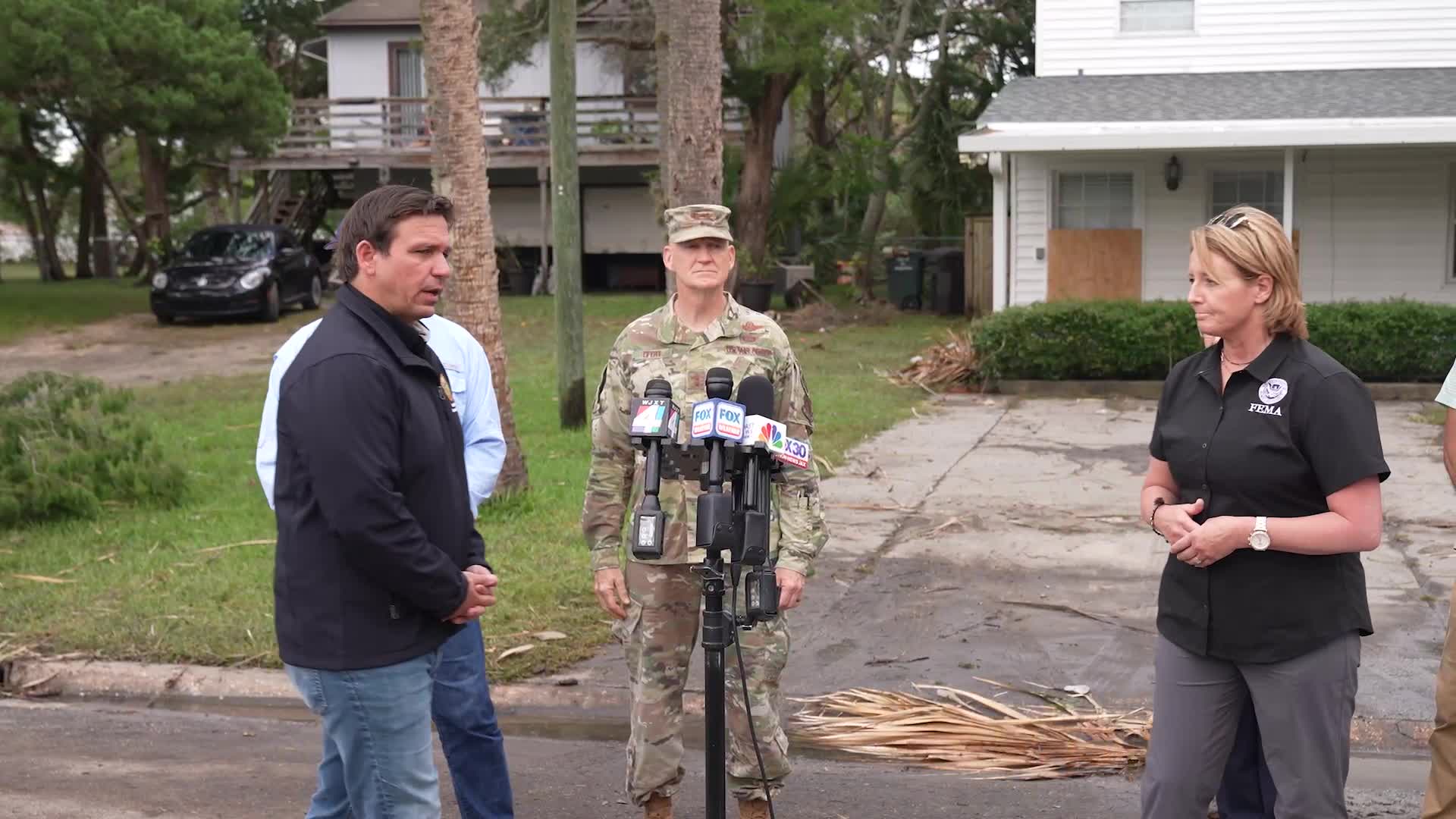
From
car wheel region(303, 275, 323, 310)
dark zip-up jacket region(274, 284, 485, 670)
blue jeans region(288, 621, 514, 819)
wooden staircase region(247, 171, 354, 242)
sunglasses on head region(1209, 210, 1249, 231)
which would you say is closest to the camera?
dark zip-up jacket region(274, 284, 485, 670)

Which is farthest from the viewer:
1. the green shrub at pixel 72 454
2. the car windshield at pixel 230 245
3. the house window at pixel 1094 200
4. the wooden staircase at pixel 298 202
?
the wooden staircase at pixel 298 202

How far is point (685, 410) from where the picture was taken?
4.42 metres

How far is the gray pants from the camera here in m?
3.59

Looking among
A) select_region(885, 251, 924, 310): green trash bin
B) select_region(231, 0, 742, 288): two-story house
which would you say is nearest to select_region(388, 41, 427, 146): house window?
select_region(231, 0, 742, 288): two-story house

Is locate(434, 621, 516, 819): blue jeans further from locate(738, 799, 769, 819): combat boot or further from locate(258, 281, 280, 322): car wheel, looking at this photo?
locate(258, 281, 280, 322): car wheel

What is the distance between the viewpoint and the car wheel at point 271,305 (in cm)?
2595

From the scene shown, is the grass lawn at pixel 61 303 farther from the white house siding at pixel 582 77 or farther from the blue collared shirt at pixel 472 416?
the blue collared shirt at pixel 472 416

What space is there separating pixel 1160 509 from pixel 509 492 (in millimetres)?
6599

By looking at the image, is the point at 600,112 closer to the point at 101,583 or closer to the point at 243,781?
the point at 101,583

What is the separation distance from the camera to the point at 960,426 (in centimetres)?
1400

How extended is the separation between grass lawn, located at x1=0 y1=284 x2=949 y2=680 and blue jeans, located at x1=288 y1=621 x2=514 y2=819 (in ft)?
6.90

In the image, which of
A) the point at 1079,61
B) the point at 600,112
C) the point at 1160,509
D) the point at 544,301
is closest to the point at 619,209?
the point at 600,112

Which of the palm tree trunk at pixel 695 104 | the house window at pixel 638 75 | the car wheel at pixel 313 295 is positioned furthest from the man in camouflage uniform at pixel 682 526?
the house window at pixel 638 75

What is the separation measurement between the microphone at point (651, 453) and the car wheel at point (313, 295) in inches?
1006
